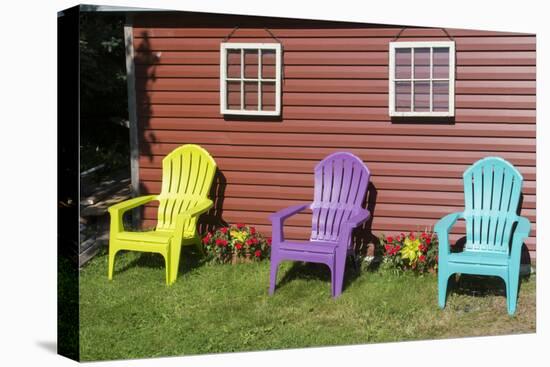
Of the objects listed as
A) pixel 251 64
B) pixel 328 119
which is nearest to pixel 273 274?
pixel 328 119

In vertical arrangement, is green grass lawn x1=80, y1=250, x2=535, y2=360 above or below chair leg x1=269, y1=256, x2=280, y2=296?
below

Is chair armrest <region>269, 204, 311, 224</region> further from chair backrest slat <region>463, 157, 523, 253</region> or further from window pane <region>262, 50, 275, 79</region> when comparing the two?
chair backrest slat <region>463, 157, 523, 253</region>

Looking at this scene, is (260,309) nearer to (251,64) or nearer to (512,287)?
(251,64)

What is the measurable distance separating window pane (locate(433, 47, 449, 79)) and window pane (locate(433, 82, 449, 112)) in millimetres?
58

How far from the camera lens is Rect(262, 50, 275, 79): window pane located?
6605 mm

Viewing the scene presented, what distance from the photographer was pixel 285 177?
6.89 m

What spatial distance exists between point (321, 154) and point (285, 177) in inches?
12.2

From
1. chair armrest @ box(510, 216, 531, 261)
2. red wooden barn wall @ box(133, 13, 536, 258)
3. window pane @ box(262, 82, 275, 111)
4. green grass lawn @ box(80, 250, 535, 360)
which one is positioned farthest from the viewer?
chair armrest @ box(510, 216, 531, 261)

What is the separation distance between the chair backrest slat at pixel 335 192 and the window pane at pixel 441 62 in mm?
858

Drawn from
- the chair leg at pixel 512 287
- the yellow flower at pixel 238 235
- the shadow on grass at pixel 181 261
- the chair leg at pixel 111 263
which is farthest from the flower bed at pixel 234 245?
the chair leg at pixel 512 287

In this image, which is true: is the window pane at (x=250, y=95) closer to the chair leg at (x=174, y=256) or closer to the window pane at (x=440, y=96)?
the chair leg at (x=174, y=256)

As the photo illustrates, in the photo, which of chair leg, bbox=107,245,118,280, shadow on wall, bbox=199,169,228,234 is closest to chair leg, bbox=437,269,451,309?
shadow on wall, bbox=199,169,228,234

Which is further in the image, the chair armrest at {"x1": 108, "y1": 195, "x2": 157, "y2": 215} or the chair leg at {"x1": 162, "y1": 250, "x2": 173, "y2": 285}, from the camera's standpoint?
the chair leg at {"x1": 162, "y1": 250, "x2": 173, "y2": 285}

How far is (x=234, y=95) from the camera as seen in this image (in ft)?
21.5
